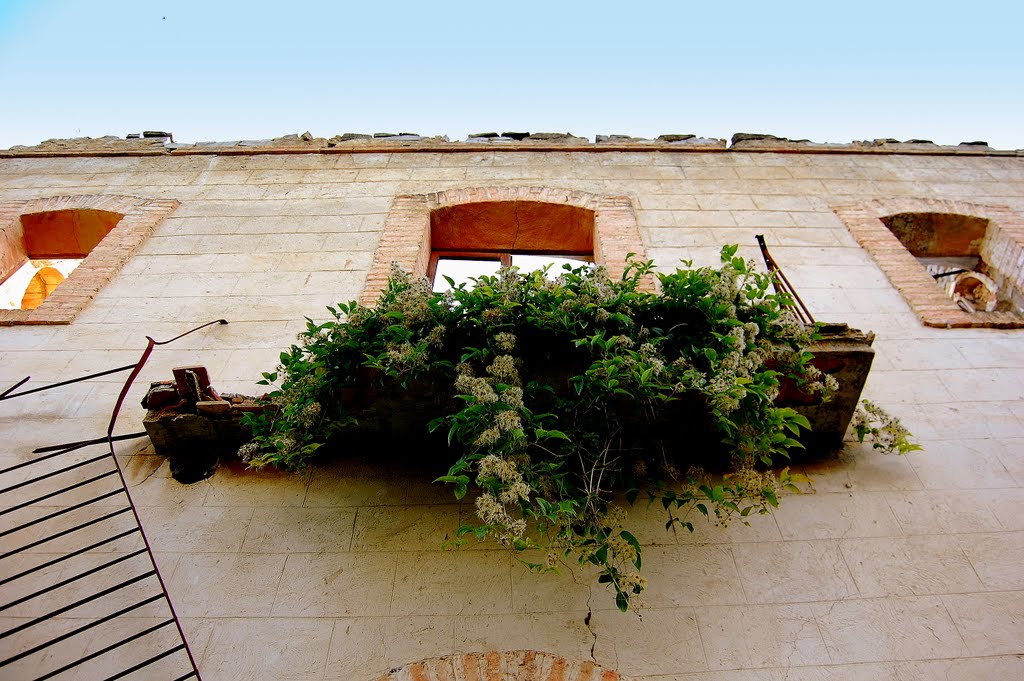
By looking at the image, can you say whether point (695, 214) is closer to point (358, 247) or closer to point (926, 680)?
point (358, 247)

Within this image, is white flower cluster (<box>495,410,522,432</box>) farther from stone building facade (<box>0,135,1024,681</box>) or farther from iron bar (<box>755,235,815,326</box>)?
iron bar (<box>755,235,815,326</box>)

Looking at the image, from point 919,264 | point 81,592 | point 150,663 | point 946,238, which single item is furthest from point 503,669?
point 946,238

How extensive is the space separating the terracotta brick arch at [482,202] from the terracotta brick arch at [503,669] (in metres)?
2.94

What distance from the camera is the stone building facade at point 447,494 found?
8.71ft

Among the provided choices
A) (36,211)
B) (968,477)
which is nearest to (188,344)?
(36,211)

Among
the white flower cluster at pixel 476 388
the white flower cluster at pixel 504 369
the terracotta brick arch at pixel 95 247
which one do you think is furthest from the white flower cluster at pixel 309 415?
the terracotta brick arch at pixel 95 247

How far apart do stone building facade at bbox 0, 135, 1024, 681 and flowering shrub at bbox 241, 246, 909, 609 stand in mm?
309

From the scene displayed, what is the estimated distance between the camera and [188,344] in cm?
451

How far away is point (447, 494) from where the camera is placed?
10.7ft

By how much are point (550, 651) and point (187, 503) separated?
7.03 ft

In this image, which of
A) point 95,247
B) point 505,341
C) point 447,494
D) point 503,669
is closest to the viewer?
point 503,669

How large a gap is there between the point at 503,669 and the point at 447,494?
0.97 m

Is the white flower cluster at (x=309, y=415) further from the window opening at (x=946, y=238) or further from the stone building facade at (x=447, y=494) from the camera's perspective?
the window opening at (x=946, y=238)

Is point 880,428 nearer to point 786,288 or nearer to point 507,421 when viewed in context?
point 786,288
